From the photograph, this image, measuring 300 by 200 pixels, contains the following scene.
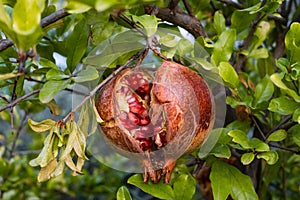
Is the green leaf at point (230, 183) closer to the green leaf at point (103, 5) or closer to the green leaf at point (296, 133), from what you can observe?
the green leaf at point (296, 133)

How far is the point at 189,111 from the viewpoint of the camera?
2.22 feet

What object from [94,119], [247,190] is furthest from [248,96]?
[94,119]

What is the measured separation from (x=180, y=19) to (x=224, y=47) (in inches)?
3.9

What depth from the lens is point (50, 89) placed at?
2.25 feet

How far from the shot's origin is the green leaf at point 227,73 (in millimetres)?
831

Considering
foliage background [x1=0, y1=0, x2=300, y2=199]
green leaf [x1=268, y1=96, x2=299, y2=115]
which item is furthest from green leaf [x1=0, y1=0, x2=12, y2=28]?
green leaf [x1=268, y1=96, x2=299, y2=115]

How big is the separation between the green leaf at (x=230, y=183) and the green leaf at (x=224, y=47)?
0.19 meters

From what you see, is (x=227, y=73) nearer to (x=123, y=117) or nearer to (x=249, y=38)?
(x=123, y=117)

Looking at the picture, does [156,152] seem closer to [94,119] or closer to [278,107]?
[94,119]

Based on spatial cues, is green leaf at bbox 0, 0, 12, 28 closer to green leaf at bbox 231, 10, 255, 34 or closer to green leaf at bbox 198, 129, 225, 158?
green leaf at bbox 198, 129, 225, 158

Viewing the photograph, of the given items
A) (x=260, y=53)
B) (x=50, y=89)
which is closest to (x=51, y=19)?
(x=50, y=89)

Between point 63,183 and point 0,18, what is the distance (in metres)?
1.30

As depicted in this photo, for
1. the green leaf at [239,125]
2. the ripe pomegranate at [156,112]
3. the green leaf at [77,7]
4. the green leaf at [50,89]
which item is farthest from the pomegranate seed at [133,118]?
the green leaf at [239,125]

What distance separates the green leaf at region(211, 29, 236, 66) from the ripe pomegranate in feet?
0.50
